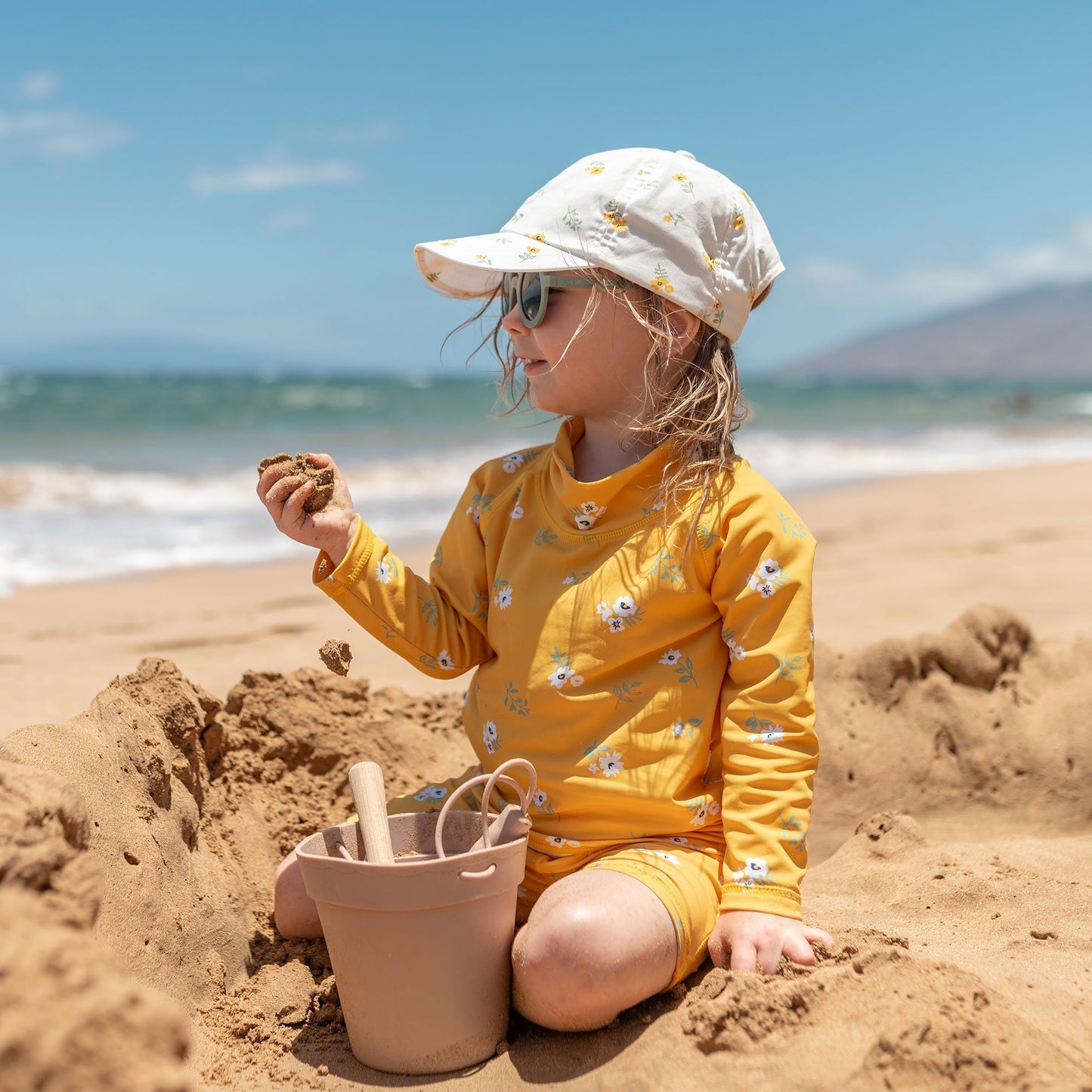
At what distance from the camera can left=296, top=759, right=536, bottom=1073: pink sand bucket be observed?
1.61 metres

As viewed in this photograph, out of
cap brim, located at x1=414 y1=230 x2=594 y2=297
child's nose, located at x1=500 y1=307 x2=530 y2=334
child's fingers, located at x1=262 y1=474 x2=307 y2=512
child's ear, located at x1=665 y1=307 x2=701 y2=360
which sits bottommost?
child's fingers, located at x1=262 y1=474 x2=307 y2=512

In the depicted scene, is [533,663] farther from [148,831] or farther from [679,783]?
[148,831]

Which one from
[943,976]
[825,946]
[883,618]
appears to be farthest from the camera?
[883,618]

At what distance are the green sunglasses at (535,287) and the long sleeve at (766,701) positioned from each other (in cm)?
45

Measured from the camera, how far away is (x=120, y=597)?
4969mm

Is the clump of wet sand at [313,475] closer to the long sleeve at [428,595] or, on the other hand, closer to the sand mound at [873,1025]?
the long sleeve at [428,595]

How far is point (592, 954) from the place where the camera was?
1637mm

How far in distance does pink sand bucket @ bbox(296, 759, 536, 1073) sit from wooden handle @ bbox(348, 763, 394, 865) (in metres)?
0.09


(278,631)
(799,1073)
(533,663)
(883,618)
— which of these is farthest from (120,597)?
(799,1073)

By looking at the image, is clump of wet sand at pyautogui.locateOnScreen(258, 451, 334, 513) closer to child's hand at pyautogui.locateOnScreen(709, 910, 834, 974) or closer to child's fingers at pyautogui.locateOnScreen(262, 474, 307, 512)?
child's fingers at pyautogui.locateOnScreen(262, 474, 307, 512)

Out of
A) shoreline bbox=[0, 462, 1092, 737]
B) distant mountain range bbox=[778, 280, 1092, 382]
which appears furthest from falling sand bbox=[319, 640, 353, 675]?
distant mountain range bbox=[778, 280, 1092, 382]

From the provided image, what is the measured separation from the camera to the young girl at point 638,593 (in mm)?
1829

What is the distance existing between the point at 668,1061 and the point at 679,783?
439 millimetres

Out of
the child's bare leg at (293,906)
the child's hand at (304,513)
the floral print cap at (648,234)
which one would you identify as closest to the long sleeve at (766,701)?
the floral print cap at (648,234)
